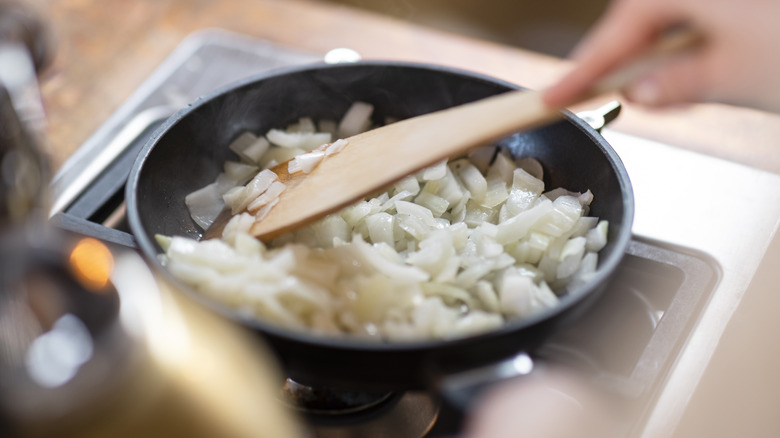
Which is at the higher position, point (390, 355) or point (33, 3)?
point (33, 3)

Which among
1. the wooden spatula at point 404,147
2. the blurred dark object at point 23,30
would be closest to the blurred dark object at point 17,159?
the blurred dark object at point 23,30

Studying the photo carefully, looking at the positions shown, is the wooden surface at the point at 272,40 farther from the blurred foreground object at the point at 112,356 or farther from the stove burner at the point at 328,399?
the stove burner at the point at 328,399

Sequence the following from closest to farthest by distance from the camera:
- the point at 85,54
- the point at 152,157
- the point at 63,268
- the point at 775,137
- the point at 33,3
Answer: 1. the point at 63,268
2. the point at 152,157
3. the point at 775,137
4. the point at 85,54
5. the point at 33,3

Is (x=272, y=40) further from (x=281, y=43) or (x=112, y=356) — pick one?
(x=112, y=356)

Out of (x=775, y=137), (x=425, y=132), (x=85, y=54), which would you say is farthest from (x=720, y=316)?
(x=85, y=54)

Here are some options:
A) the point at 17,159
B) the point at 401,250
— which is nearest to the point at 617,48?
the point at 401,250

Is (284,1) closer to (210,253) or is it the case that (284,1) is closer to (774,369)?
(210,253)
